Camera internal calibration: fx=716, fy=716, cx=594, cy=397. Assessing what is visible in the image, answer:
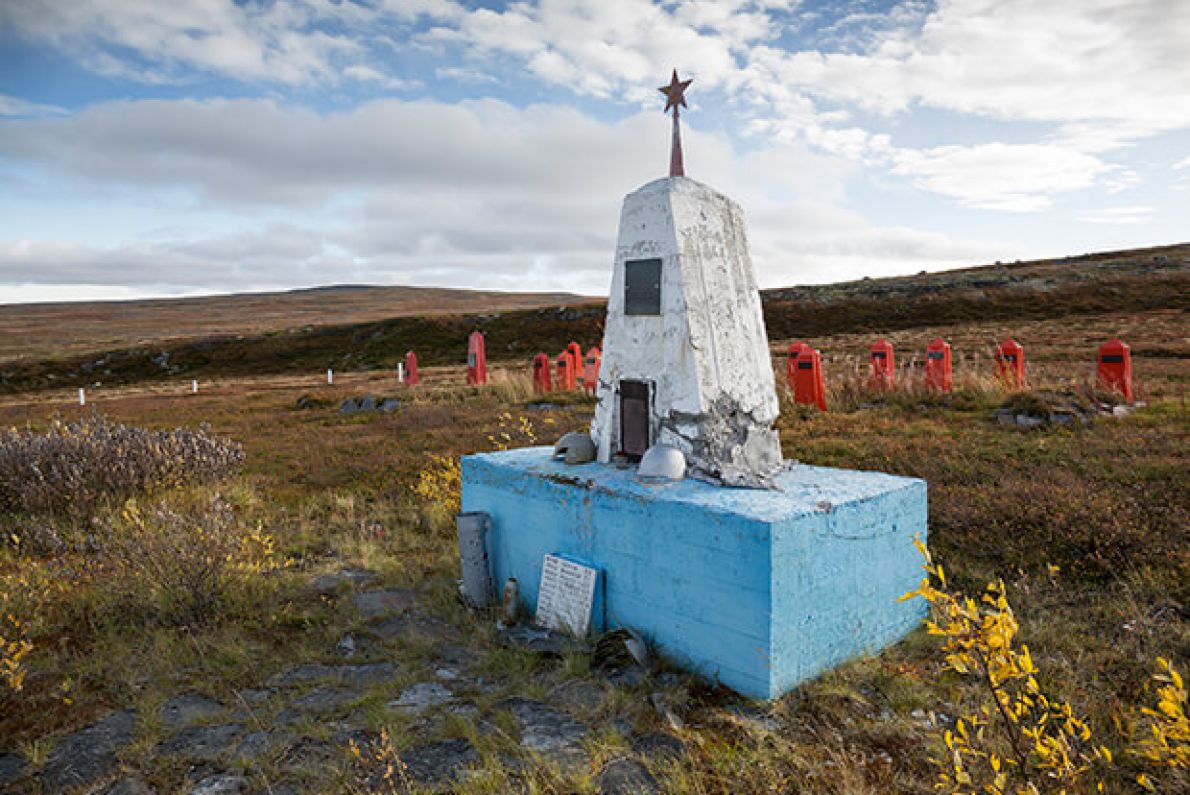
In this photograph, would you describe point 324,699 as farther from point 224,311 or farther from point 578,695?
point 224,311

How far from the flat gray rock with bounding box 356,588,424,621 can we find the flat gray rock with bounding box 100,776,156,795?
1.83 metres

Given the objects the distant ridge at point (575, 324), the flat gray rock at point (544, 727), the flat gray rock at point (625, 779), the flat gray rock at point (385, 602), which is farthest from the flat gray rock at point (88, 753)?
the distant ridge at point (575, 324)

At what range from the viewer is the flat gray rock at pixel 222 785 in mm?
3043

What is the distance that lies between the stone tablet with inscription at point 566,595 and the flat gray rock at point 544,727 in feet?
2.28

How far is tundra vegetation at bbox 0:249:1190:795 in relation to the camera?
299 centimetres

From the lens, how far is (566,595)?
4539 mm

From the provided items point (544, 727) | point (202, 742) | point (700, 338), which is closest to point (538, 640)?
point (544, 727)

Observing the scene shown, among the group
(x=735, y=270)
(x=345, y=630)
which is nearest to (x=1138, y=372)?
(x=735, y=270)

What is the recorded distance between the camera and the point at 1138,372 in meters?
14.8

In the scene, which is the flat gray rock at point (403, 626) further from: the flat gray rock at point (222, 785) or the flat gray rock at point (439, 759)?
the flat gray rock at point (222, 785)

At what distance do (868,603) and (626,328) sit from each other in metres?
2.28

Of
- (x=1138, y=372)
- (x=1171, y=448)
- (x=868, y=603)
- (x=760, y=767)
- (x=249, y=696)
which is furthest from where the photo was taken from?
(x=1138, y=372)

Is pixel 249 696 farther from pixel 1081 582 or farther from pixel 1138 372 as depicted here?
pixel 1138 372

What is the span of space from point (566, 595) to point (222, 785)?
2.08 m
